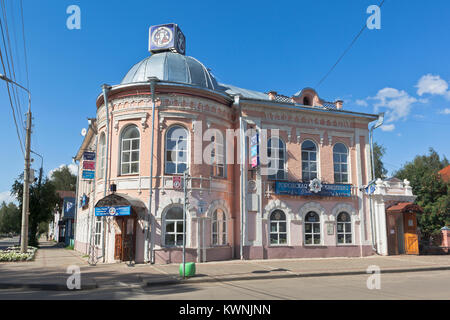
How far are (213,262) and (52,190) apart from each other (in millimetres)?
23605

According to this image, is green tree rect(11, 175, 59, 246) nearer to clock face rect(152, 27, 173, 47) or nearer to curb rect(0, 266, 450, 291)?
clock face rect(152, 27, 173, 47)

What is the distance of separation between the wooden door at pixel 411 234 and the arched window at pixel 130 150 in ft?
53.3

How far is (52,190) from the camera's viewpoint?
35562 mm

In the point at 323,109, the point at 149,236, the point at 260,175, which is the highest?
the point at 323,109

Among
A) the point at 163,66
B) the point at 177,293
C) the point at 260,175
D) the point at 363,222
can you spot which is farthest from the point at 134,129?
the point at 363,222

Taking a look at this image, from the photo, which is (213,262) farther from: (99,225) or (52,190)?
(52,190)

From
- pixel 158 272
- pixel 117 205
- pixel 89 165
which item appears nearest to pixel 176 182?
pixel 117 205

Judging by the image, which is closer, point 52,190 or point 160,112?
point 160,112

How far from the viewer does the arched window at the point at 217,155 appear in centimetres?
1973

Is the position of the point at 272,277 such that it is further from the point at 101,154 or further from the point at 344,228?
the point at 101,154

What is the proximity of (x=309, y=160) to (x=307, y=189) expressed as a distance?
2016 mm

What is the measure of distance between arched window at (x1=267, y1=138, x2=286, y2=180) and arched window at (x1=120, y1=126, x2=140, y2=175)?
749 centimetres

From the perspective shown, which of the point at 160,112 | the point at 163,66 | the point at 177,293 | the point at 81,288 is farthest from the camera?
the point at 163,66

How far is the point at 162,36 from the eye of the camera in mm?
22375
